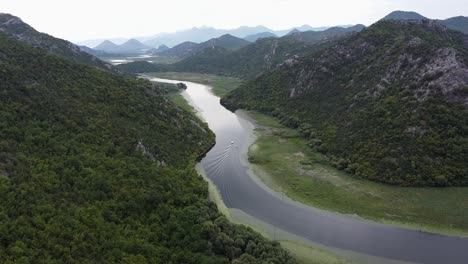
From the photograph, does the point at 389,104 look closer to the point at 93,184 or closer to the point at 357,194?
the point at 357,194

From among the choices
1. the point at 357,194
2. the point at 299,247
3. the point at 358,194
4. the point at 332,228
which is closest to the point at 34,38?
the point at 357,194

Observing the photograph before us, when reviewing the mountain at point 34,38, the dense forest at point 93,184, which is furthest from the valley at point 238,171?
the mountain at point 34,38

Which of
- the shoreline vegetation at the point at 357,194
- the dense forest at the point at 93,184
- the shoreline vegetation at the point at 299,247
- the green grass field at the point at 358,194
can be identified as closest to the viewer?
the dense forest at the point at 93,184

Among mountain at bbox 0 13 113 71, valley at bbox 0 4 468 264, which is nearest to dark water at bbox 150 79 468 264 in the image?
valley at bbox 0 4 468 264

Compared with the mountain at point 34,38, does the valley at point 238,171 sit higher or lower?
lower

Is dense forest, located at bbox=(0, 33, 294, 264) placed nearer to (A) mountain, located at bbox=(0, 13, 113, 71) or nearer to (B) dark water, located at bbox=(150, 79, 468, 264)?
(B) dark water, located at bbox=(150, 79, 468, 264)

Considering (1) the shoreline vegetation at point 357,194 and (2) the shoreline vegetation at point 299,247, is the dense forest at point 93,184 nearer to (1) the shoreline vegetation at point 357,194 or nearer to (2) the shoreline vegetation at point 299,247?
Answer: (2) the shoreline vegetation at point 299,247

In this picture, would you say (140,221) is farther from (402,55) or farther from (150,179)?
(402,55)
